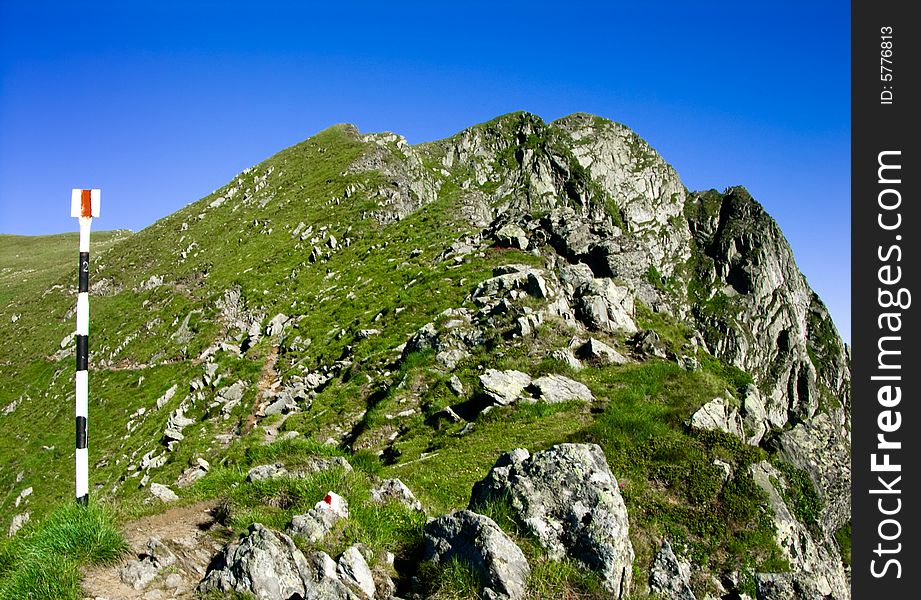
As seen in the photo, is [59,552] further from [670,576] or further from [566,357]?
[566,357]

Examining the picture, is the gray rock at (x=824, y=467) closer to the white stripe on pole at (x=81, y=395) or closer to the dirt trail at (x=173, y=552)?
the dirt trail at (x=173, y=552)

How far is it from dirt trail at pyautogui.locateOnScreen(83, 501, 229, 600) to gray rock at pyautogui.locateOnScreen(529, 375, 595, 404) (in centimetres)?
1129

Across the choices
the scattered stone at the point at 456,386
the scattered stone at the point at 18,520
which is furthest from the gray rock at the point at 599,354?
the scattered stone at the point at 18,520

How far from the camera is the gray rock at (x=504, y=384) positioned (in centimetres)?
1758

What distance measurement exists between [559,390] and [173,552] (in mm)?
13063

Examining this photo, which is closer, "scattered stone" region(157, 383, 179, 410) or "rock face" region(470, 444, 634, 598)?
"rock face" region(470, 444, 634, 598)

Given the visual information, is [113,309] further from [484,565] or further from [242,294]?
[484,565]

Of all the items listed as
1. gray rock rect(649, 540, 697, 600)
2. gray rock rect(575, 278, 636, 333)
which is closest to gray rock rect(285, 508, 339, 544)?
gray rock rect(649, 540, 697, 600)

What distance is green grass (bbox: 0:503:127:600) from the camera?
5941 mm

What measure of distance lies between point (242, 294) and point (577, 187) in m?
92.2

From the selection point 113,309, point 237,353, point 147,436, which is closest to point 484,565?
point 147,436

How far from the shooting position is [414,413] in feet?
60.0

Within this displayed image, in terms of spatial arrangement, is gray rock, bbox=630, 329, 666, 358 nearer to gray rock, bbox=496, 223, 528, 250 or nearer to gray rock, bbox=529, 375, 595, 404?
gray rock, bbox=529, 375, 595, 404

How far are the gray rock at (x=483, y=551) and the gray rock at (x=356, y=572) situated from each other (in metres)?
0.90
